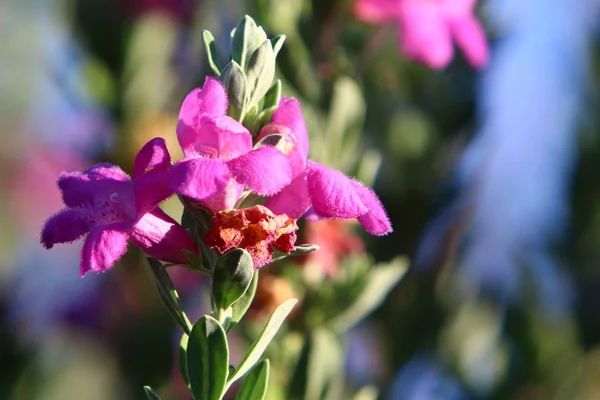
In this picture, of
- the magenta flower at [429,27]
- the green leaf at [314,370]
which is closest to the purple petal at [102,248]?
the green leaf at [314,370]

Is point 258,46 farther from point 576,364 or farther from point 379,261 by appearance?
point 576,364

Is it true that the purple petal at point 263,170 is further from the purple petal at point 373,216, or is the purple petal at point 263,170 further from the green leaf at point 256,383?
the green leaf at point 256,383

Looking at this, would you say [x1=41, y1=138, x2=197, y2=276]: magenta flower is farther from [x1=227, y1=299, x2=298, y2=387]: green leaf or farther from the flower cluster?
[x1=227, y1=299, x2=298, y2=387]: green leaf

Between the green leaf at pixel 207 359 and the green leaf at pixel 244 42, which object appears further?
the green leaf at pixel 244 42

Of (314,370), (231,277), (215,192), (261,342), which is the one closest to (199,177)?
(215,192)

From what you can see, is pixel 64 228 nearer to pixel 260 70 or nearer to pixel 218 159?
pixel 218 159
